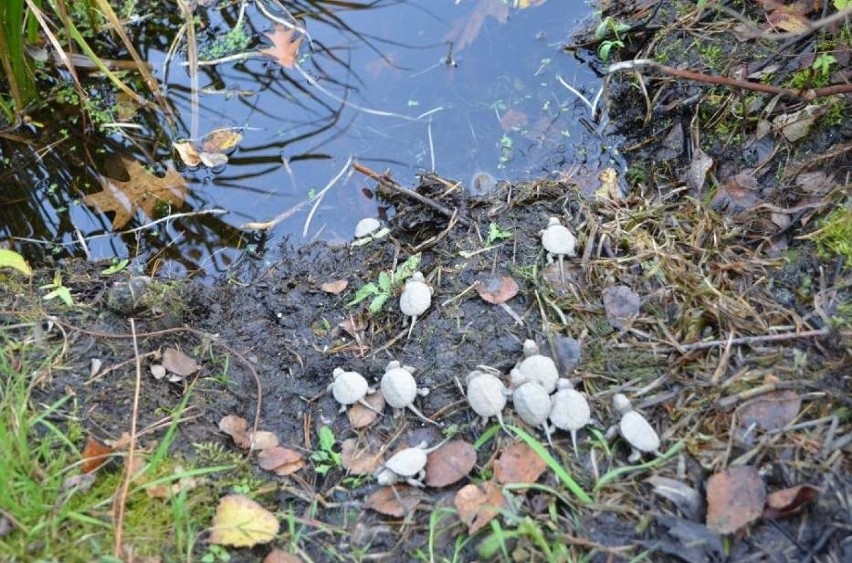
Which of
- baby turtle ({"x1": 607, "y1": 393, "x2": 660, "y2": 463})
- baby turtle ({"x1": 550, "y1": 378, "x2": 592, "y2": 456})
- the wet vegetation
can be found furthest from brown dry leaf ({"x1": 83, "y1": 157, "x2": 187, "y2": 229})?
baby turtle ({"x1": 607, "y1": 393, "x2": 660, "y2": 463})

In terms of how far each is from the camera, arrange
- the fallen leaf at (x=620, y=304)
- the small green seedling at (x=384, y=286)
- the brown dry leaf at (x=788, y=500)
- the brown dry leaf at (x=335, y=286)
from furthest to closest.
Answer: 1. the brown dry leaf at (x=335, y=286)
2. the small green seedling at (x=384, y=286)
3. the fallen leaf at (x=620, y=304)
4. the brown dry leaf at (x=788, y=500)

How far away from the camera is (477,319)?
2.86m

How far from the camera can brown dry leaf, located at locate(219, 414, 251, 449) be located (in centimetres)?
257

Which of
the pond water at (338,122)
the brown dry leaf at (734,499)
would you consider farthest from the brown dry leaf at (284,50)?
the brown dry leaf at (734,499)

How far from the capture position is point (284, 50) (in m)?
4.16

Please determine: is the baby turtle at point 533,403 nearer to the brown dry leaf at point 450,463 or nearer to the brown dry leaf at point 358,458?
the brown dry leaf at point 450,463

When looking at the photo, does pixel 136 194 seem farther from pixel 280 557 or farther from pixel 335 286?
pixel 280 557

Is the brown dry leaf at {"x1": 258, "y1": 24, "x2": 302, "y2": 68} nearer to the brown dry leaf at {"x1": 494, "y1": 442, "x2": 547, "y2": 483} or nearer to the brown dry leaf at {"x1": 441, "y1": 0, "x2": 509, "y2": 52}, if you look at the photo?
the brown dry leaf at {"x1": 441, "y1": 0, "x2": 509, "y2": 52}

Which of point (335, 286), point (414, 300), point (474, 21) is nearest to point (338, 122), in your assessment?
point (474, 21)

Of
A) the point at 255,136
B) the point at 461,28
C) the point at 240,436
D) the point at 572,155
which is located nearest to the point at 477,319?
the point at 240,436

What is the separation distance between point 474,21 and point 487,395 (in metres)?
2.69

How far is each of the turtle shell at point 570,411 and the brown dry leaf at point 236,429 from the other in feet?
3.76

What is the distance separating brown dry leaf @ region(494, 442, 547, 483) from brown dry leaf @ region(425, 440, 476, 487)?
103 mm

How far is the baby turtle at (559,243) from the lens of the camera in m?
2.90
